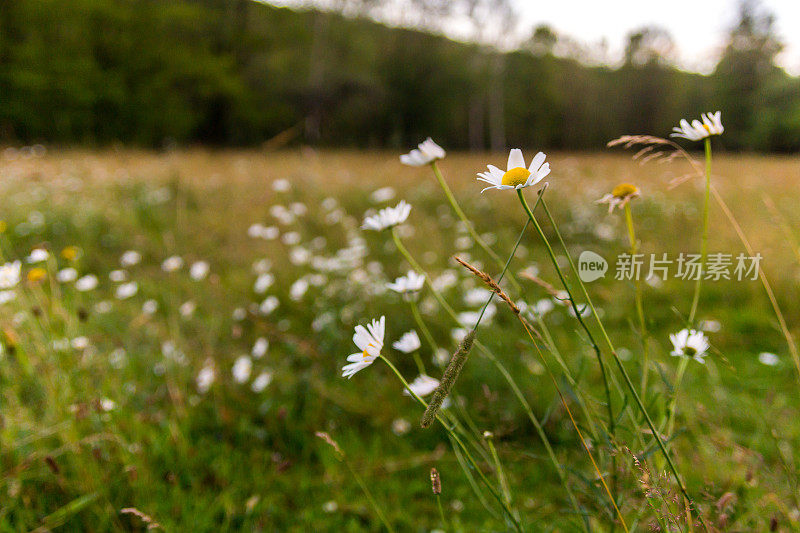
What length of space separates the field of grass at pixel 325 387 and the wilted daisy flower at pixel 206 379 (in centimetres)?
2

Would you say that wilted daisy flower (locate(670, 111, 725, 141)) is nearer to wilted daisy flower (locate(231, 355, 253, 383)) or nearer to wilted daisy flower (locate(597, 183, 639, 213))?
wilted daisy flower (locate(597, 183, 639, 213))

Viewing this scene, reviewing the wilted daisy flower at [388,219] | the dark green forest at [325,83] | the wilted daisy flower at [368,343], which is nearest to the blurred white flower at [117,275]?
the wilted daisy flower at [388,219]

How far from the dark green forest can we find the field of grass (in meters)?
9.38

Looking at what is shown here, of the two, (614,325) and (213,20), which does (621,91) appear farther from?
(614,325)

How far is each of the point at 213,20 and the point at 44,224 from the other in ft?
50.5

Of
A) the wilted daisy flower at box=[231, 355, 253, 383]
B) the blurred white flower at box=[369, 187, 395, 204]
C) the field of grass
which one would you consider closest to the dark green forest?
the blurred white flower at box=[369, 187, 395, 204]

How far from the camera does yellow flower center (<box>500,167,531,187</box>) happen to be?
1.88 feet

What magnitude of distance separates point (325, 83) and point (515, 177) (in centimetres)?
1422

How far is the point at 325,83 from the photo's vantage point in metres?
13.6

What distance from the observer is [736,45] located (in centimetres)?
1919

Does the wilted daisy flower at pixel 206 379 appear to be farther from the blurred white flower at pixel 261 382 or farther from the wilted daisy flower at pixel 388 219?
the wilted daisy flower at pixel 388 219

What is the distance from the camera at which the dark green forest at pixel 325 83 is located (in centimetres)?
1316

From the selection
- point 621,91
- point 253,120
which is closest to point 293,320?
point 253,120

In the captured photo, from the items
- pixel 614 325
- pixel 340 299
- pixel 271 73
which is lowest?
pixel 614 325
